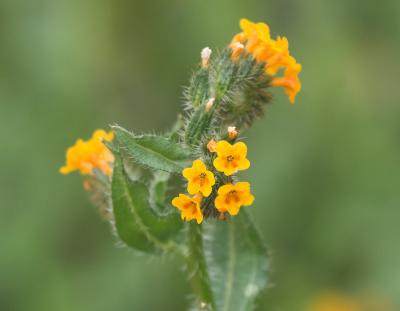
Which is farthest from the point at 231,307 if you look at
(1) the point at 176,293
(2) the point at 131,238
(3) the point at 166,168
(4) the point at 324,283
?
(4) the point at 324,283

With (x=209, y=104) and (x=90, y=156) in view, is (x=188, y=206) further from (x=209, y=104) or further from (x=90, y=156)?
(x=90, y=156)

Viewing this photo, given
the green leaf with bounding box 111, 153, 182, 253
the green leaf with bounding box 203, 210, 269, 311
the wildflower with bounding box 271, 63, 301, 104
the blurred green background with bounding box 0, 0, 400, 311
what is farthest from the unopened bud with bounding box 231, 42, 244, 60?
the blurred green background with bounding box 0, 0, 400, 311

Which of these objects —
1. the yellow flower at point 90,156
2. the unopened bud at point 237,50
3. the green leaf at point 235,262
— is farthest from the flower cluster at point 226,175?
the yellow flower at point 90,156

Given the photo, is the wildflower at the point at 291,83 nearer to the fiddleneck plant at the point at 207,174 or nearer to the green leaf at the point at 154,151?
the fiddleneck plant at the point at 207,174

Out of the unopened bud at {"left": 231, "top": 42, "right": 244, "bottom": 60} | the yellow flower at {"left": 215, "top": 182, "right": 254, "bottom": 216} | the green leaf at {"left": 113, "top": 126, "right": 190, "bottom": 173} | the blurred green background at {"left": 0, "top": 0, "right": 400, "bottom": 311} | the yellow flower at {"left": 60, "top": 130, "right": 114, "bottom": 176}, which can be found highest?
the blurred green background at {"left": 0, "top": 0, "right": 400, "bottom": 311}

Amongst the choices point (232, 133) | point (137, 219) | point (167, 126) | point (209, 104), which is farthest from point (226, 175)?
point (167, 126)

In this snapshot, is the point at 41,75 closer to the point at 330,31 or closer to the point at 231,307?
the point at 330,31

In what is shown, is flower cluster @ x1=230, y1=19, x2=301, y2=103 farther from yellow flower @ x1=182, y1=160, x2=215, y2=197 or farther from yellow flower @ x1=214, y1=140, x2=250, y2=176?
yellow flower @ x1=182, y1=160, x2=215, y2=197
